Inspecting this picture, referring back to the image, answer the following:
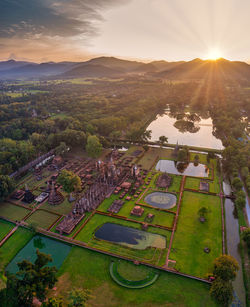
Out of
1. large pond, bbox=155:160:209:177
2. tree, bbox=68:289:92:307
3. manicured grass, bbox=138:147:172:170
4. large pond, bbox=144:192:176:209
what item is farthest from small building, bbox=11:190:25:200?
large pond, bbox=155:160:209:177

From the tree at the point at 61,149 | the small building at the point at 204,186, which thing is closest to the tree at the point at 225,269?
the small building at the point at 204,186

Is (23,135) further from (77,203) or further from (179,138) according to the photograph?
(179,138)

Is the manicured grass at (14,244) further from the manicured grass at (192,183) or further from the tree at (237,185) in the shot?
the tree at (237,185)

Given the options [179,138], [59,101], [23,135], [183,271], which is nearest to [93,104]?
[59,101]

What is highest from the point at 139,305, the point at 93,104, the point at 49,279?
the point at 93,104

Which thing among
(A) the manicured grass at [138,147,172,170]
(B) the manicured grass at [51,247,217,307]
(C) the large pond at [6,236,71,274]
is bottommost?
(C) the large pond at [6,236,71,274]

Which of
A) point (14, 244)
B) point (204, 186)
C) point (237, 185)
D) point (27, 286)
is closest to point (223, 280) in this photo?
point (27, 286)

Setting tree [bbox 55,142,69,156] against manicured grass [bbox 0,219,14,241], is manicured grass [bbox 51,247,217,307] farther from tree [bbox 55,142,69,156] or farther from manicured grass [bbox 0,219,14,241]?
tree [bbox 55,142,69,156]
